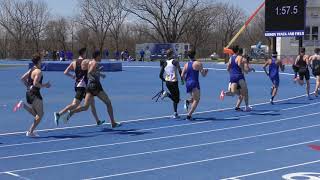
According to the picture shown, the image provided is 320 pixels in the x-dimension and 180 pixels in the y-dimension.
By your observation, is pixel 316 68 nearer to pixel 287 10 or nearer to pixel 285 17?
pixel 287 10

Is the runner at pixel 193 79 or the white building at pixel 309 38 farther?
the white building at pixel 309 38

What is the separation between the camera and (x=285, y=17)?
3644 centimetres

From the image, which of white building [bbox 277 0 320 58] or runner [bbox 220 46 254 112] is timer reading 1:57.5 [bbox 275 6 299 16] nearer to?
runner [bbox 220 46 254 112]

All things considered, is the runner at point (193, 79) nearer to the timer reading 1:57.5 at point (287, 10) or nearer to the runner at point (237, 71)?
the runner at point (237, 71)

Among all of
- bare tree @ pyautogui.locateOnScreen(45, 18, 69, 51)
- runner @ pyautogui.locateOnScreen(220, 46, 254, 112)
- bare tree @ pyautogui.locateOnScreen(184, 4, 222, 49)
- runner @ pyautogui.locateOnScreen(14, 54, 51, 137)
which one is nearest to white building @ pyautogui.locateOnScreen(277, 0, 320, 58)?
bare tree @ pyautogui.locateOnScreen(184, 4, 222, 49)

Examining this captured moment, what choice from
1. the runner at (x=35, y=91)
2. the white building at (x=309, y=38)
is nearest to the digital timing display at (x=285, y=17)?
the white building at (x=309, y=38)

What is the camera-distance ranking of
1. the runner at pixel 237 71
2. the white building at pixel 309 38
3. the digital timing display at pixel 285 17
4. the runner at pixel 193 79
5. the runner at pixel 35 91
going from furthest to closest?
1. the white building at pixel 309 38
2. the digital timing display at pixel 285 17
3. the runner at pixel 237 71
4. the runner at pixel 193 79
5. the runner at pixel 35 91

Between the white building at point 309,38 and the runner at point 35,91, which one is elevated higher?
the white building at point 309,38

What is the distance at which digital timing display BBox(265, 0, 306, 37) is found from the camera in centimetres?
3535

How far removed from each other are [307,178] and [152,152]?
2.87 m

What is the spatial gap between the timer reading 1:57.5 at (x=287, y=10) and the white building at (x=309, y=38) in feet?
82.2

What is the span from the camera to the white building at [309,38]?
61147 millimetres

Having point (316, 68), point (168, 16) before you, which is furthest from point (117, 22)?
point (316, 68)

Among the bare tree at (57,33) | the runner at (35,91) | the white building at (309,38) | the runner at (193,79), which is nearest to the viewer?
the runner at (35,91)
